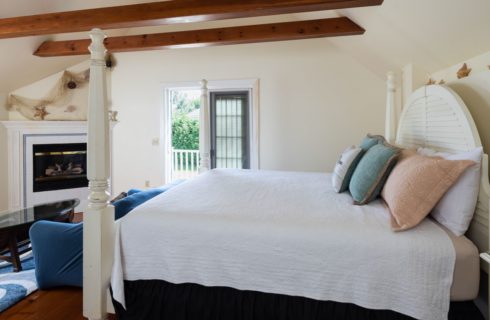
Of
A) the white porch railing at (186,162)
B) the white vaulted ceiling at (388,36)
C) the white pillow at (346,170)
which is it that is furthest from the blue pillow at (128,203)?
the white porch railing at (186,162)

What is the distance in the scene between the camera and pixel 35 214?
9.82 feet

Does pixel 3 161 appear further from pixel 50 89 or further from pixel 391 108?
pixel 391 108

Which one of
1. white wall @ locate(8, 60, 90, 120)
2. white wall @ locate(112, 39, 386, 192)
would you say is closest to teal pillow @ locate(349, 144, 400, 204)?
white wall @ locate(112, 39, 386, 192)

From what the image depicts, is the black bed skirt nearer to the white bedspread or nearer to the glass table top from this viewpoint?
the white bedspread

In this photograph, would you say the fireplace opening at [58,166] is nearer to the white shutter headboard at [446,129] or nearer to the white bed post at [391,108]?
the white bed post at [391,108]

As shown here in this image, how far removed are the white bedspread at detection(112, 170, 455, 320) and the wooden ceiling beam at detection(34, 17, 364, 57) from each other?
2.34m

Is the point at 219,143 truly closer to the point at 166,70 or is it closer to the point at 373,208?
the point at 166,70

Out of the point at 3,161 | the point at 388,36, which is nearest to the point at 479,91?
the point at 388,36

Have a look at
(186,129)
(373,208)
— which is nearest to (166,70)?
(186,129)

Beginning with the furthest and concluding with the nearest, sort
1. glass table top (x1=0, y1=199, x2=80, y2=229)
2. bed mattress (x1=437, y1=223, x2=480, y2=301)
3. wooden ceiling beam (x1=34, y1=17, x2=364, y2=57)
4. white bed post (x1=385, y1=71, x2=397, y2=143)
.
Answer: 1. wooden ceiling beam (x1=34, y1=17, x2=364, y2=57)
2. white bed post (x1=385, y1=71, x2=397, y2=143)
3. glass table top (x1=0, y1=199, x2=80, y2=229)
4. bed mattress (x1=437, y1=223, x2=480, y2=301)

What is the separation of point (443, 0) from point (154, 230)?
2.04m

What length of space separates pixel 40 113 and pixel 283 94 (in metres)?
3.83

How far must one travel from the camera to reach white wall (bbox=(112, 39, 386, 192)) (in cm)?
409

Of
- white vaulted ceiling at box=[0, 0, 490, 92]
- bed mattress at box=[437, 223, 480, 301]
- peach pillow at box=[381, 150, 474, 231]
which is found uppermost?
white vaulted ceiling at box=[0, 0, 490, 92]
